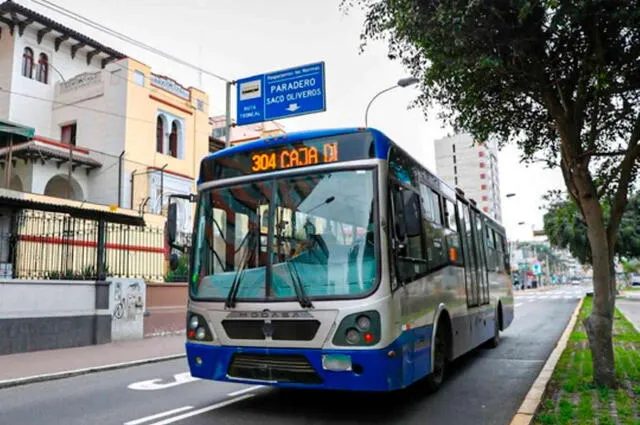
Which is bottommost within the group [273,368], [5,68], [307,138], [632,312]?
[632,312]

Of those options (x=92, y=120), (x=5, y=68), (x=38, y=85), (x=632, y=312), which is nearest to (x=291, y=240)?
(x=632, y=312)

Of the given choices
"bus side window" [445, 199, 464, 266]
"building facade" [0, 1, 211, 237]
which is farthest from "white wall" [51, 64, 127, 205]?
"bus side window" [445, 199, 464, 266]

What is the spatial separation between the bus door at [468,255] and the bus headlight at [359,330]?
14.5 ft

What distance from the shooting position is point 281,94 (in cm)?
1466

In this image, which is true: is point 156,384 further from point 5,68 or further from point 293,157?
point 5,68

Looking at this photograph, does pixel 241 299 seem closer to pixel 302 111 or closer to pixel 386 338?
pixel 386 338

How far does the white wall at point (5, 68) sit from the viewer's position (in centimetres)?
2812

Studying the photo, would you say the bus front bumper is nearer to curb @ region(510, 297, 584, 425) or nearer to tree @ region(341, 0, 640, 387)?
curb @ region(510, 297, 584, 425)

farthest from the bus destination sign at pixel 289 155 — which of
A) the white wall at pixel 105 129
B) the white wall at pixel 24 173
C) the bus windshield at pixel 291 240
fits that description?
the white wall at pixel 105 129

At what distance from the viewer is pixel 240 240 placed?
6410mm

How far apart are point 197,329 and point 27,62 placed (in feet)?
91.9

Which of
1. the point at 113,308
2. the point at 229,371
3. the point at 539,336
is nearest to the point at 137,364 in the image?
the point at 113,308

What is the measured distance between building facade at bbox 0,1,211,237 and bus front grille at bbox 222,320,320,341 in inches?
763

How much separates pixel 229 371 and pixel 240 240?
1.49m
